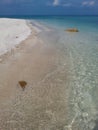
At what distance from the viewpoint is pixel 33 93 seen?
7.63 meters

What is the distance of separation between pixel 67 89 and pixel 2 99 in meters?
2.70

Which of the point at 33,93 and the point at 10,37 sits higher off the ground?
the point at 10,37

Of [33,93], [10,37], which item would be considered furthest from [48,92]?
[10,37]

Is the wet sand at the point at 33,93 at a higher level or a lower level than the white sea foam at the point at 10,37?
lower

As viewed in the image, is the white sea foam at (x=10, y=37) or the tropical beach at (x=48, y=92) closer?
the tropical beach at (x=48, y=92)

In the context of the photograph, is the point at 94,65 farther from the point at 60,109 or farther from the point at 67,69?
the point at 60,109

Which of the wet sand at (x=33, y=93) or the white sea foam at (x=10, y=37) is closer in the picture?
the wet sand at (x=33, y=93)

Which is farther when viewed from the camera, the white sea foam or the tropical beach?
the white sea foam

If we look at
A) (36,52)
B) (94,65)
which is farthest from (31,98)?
(36,52)

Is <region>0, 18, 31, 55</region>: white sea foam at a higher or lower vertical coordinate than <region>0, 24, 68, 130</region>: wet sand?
higher

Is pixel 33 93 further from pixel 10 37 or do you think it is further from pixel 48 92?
pixel 10 37

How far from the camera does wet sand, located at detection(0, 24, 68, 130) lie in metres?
5.74

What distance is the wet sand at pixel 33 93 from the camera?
18.8ft

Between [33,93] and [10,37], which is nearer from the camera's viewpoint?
[33,93]
